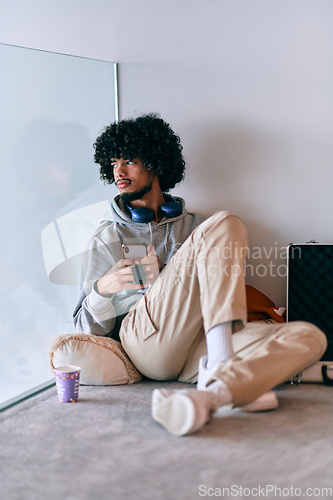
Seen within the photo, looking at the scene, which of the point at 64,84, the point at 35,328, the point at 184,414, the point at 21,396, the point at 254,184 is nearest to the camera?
the point at 184,414

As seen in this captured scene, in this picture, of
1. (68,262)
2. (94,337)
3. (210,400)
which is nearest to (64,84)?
(68,262)

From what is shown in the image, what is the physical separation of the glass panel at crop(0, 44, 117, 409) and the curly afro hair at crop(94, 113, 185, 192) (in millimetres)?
76

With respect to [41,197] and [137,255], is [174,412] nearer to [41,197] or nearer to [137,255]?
[137,255]

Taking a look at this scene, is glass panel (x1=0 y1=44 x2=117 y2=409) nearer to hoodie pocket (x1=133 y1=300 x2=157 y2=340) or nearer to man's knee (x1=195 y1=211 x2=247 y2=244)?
hoodie pocket (x1=133 y1=300 x2=157 y2=340)

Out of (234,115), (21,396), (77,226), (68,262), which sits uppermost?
(234,115)

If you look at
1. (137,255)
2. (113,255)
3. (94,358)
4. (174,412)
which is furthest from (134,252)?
(174,412)

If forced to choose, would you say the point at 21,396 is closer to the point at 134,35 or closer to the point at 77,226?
the point at 77,226

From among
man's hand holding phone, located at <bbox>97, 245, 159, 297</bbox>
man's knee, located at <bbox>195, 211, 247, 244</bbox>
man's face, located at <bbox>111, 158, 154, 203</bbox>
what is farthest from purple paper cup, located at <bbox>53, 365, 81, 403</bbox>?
man's face, located at <bbox>111, 158, 154, 203</bbox>

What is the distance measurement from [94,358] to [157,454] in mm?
592

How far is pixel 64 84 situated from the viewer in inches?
68.0

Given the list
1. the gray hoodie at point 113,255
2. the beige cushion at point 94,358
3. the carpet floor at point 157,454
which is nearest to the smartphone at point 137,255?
the gray hoodie at point 113,255

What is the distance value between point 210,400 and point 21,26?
→ 1.86 meters

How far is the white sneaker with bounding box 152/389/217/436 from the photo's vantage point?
0.96 meters

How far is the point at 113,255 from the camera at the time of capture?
5.27ft
